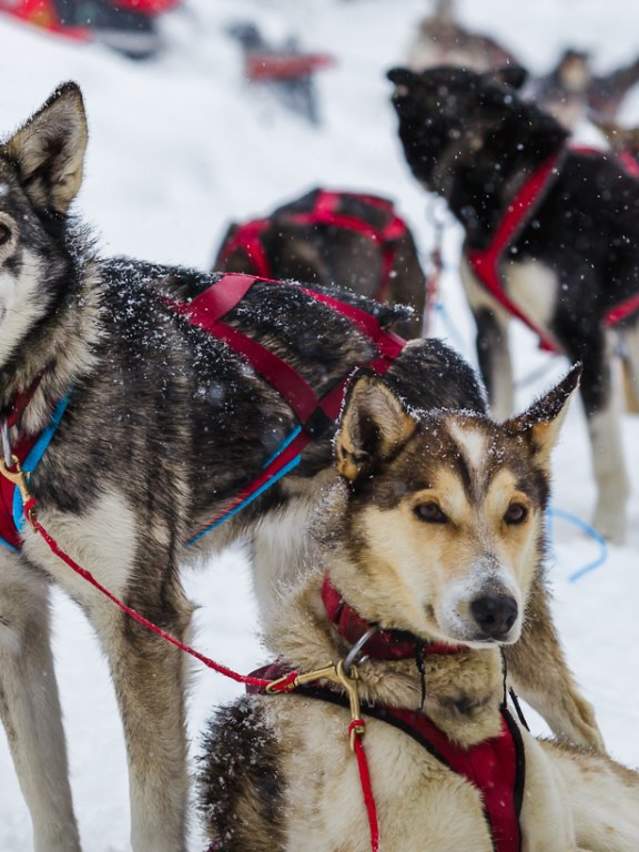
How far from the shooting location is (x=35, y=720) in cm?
318

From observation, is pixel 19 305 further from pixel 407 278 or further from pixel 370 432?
pixel 407 278

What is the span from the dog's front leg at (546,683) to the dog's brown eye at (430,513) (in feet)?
2.77

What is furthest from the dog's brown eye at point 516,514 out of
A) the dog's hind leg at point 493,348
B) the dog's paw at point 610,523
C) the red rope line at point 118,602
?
the dog's hind leg at point 493,348

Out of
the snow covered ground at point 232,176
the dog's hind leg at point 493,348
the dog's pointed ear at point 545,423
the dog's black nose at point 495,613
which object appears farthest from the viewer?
the dog's hind leg at point 493,348

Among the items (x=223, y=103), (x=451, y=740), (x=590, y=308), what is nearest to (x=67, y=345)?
(x=451, y=740)

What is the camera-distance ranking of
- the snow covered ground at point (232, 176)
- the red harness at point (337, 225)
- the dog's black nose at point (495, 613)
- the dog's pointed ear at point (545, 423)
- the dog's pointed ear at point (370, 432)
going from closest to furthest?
the dog's black nose at point (495, 613) < the dog's pointed ear at point (370, 432) < the dog's pointed ear at point (545, 423) < the snow covered ground at point (232, 176) < the red harness at point (337, 225)

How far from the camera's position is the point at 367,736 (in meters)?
2.51

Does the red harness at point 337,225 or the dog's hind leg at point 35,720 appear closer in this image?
the dog's hind leg at point 35,720

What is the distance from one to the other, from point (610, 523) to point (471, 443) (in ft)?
12.3

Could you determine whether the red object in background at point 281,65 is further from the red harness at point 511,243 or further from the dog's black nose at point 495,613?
the dog's black nose at point 495,613

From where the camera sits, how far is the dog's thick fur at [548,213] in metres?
5.88

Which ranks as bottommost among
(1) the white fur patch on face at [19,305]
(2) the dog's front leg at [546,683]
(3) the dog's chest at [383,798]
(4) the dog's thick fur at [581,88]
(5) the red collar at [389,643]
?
(4) the dog's thick fur at [581,88]

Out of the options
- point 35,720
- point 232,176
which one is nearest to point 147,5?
point 232,176

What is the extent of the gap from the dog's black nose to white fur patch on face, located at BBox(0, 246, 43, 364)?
1297 millimetres
